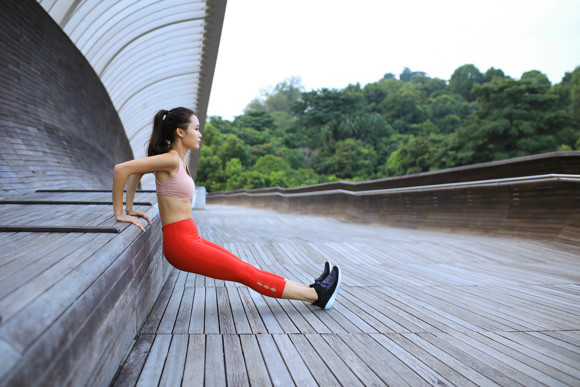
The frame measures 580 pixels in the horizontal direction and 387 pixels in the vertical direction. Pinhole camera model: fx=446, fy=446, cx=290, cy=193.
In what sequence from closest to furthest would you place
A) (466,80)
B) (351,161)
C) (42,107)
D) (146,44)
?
1. (42,107)
2. (146,44)
3. (351,161)
4. (466,80)

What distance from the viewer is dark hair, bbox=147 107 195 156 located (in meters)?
2.92

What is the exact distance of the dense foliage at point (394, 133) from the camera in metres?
32.2

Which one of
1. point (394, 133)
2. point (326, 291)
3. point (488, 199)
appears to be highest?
point (394, 133)

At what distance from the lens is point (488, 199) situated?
6.82 meters

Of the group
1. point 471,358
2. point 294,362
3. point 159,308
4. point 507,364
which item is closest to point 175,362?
point 294,362

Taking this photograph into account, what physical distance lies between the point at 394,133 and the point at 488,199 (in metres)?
47.1

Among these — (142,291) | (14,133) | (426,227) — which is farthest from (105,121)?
(142,291)

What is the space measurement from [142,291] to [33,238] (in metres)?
0.68

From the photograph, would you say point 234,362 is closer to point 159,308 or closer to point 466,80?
point 159,308

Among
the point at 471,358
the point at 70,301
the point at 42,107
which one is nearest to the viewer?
the point at 70,301

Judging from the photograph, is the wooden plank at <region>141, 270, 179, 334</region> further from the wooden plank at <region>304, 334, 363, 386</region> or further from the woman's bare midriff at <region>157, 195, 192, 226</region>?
the wooden plank at <region>304, 334, 363, 386</region>

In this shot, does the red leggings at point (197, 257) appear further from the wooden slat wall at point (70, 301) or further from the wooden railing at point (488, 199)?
the wooden railing at point (488, 199)

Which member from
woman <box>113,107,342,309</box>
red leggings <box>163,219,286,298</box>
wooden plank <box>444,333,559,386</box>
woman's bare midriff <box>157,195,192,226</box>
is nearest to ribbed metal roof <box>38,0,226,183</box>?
woman <box>113,107,342,309</box>

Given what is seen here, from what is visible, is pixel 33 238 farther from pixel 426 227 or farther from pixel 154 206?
pixel 426 227
